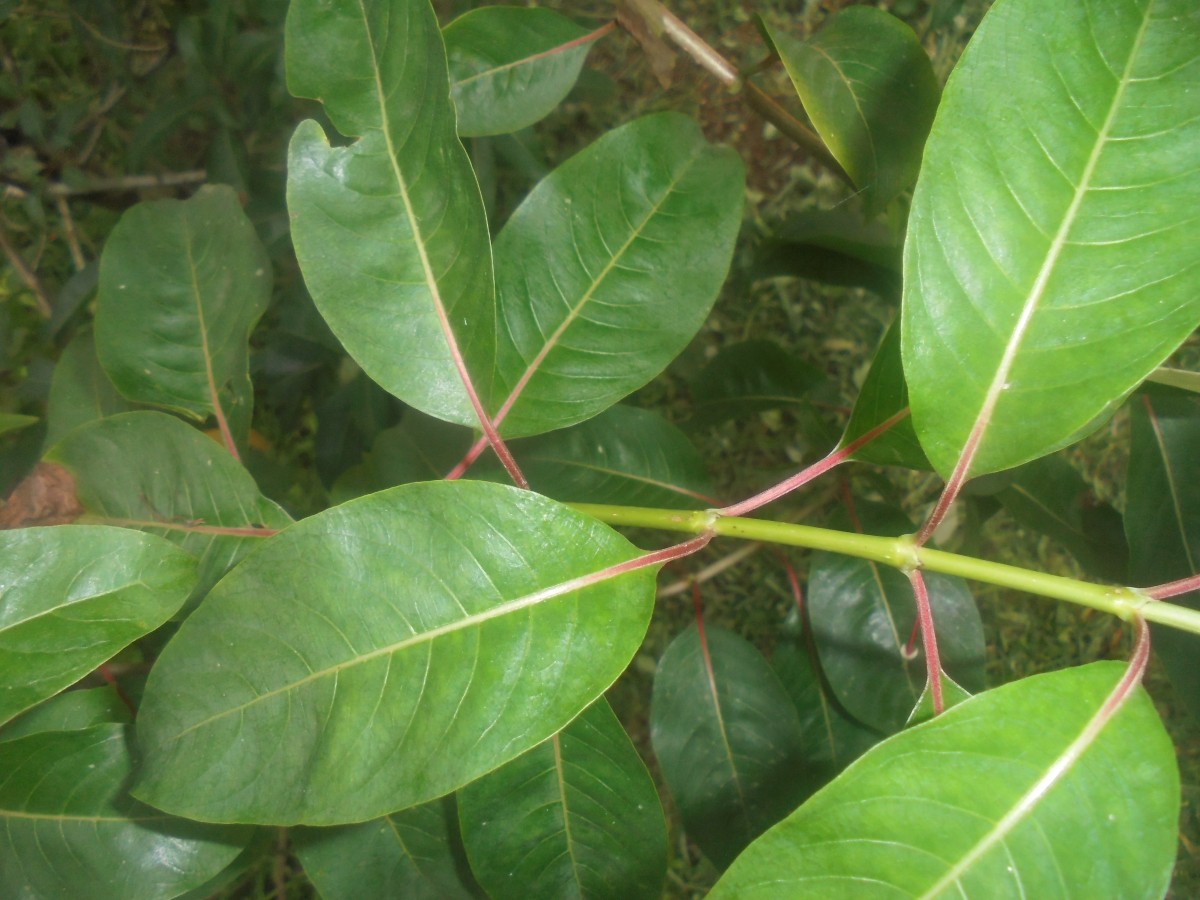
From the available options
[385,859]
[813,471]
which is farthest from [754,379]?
[385,859]

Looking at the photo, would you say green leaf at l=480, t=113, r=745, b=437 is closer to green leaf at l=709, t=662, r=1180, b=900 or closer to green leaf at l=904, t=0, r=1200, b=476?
green leaf at l=904, t=0, r=1200, b=476

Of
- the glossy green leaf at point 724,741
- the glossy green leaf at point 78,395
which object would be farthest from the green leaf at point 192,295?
the glossy green leaf at point 724,741

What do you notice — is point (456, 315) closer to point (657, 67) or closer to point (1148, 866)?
point (657, 67)

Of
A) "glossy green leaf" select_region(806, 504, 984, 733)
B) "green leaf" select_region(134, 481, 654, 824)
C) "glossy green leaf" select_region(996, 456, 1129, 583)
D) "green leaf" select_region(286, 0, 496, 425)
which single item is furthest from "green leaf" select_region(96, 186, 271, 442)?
"glossy green leaf" select_region(996, 456, 1129, 583)

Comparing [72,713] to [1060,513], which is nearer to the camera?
[72,713]

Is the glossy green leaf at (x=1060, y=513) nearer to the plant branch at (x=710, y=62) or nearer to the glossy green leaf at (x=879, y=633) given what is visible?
the glossy green leaf at (x=879, y=633)

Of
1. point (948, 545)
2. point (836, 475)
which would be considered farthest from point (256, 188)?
point (948, 545)

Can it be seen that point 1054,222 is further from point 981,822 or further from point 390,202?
point 390,202
